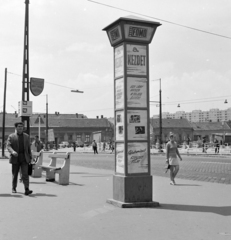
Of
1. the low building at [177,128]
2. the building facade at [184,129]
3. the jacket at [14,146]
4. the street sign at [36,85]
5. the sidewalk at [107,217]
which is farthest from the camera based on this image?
the low building at [177,128]

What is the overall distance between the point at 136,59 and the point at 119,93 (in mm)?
772

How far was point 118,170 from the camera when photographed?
25.8 ft

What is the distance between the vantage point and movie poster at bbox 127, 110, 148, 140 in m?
7.69

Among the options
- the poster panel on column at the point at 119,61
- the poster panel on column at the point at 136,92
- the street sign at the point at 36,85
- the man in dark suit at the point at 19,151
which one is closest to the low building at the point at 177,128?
the street sign at the point at 36,85

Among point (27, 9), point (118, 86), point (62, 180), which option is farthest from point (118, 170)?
point (27, 9)

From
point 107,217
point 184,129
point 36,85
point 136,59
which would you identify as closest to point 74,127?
point 184,129

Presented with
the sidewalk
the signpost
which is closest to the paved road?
the sidewalk

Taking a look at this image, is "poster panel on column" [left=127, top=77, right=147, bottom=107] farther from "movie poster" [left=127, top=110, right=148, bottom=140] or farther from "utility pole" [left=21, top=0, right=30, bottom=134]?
"utility pole" [left=21, top=0, right=30, bottom=134]

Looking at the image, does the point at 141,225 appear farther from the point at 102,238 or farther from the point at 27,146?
the point at 27,146

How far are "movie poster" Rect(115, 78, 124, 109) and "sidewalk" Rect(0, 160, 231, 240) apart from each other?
2.05m

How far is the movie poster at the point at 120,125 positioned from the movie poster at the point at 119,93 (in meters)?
0.16

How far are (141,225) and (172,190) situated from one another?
443 cm

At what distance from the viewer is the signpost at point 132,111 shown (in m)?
7.62

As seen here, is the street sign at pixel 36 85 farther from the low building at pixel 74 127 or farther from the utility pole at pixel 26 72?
the low building at pixel 74 127
